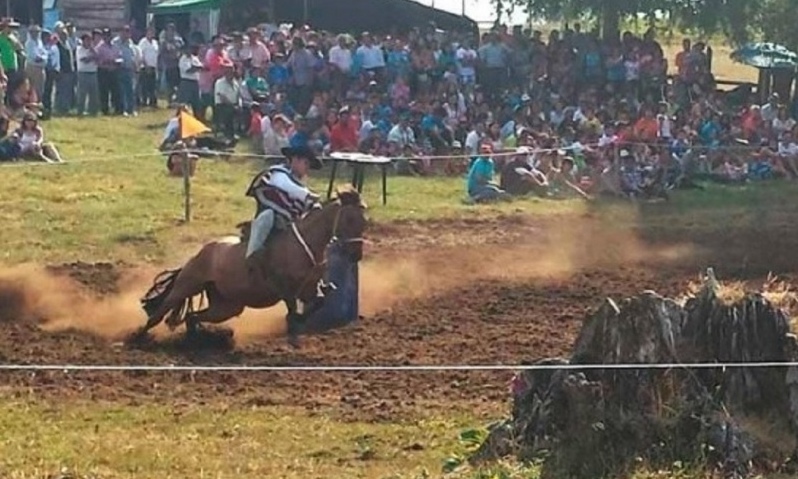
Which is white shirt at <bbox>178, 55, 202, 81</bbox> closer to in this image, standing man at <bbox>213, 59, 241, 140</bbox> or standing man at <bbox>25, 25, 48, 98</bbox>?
standing man at <bbox>213, 59, 241, 140</bbox>

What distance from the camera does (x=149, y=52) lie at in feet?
100.0

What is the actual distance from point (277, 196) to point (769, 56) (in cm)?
2280

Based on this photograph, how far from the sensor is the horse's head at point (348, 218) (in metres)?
14.2

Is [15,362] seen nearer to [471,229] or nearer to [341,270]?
[341,270]

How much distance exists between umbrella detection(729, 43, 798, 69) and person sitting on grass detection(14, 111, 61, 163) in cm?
1715

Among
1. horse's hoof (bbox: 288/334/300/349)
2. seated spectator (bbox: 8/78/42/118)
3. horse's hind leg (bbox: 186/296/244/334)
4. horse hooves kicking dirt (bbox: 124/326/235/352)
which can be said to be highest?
seated spectator (bbox: 8/78/42/118)

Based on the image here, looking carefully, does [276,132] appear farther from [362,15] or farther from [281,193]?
[362,15]

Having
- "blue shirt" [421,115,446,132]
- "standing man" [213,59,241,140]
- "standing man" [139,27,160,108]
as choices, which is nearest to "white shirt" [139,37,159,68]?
"standing man" [139,27,160,108]

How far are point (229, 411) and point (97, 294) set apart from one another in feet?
18.3

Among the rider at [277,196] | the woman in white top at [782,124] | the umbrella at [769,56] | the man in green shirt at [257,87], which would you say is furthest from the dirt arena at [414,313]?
the umbrella at [769,56]

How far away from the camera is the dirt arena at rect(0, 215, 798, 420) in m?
12.0

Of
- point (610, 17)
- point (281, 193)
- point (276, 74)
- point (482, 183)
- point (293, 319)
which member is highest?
point (610, 17)

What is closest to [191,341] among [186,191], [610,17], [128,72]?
[186,191]

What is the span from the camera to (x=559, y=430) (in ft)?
29.0
